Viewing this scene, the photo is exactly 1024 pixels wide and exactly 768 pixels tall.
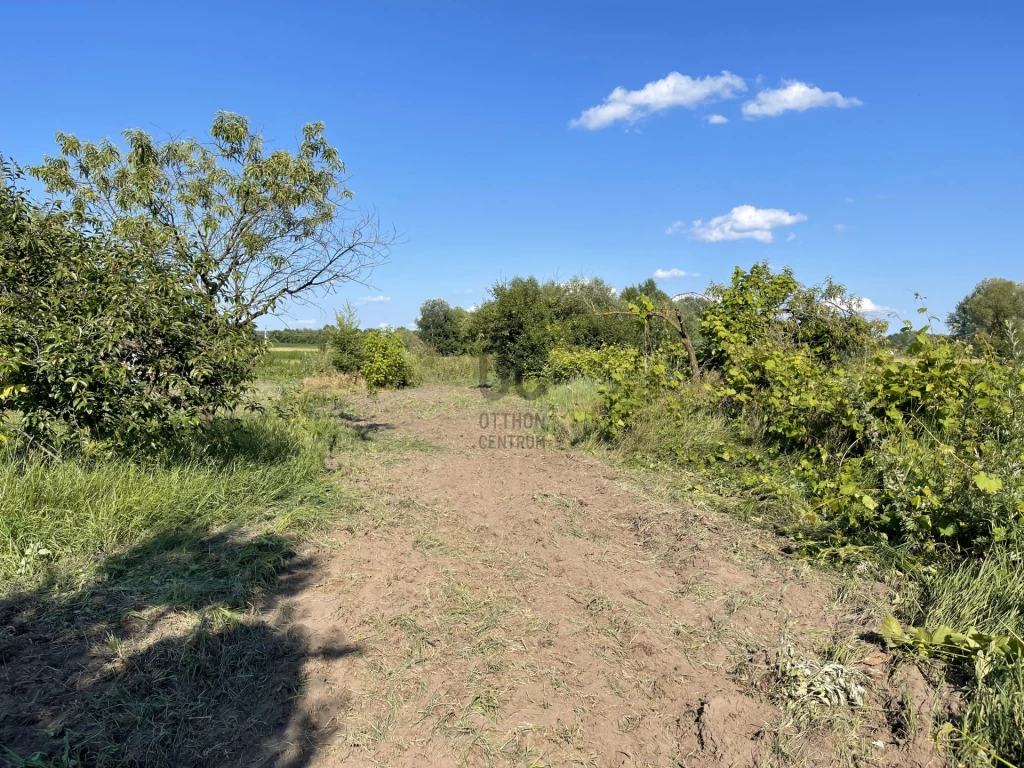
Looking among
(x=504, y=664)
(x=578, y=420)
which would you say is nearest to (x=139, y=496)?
(x=504, y=664)

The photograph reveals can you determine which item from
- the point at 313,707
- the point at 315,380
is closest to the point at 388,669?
the point at 313,707

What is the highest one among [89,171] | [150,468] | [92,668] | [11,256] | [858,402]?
[89,171]

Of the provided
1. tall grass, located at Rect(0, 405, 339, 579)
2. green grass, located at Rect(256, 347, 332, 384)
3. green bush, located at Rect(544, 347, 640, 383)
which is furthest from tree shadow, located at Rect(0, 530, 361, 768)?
green grass, located at Rect(256, 347, 332, 384)

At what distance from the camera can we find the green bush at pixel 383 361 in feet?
48.1

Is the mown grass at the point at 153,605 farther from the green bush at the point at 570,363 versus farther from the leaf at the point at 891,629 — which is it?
the green bush at the point at 570,363

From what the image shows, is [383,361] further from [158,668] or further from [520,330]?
[158,668]

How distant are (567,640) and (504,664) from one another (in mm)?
360

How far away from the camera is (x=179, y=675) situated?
2.54 m

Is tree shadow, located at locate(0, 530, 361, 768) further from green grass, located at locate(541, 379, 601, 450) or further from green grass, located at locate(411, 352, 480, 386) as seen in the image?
green grass, located at locate(411, 352, 480, 386)

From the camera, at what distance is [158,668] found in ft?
8.43

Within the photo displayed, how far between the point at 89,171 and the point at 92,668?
592cm

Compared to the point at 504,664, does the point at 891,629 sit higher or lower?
higher

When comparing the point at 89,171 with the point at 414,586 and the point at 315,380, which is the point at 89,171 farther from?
the point at 315,380

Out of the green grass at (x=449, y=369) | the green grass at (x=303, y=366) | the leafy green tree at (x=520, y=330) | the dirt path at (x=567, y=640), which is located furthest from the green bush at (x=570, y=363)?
the green grass at (x=303, y=366)
